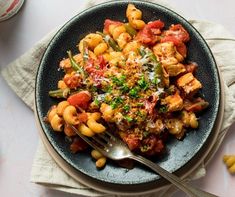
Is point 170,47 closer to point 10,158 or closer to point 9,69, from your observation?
point 9,69

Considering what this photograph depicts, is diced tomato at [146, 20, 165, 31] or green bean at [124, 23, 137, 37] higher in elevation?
green bean at [124, 23, 137, 37]

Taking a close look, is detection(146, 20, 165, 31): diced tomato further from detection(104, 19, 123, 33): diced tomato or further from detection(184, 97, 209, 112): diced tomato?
detection(184, 97, 209, 112): diced tomato

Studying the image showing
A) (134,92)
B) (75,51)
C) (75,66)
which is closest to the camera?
(134,92)

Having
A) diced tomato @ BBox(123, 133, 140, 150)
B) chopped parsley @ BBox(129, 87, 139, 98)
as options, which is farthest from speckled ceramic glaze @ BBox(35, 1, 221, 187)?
chopped parsley @ BBox(129, 87, 139, 98)

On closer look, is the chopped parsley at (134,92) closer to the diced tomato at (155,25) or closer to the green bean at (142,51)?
the green bean at (142,51)

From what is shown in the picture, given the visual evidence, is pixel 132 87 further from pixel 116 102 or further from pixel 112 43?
pixel 112 43

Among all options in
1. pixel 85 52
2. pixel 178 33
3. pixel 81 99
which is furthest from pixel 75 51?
pixel 178 33
